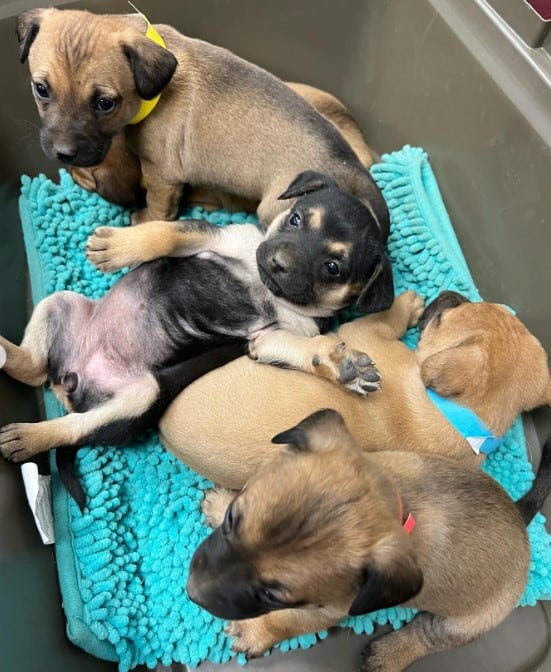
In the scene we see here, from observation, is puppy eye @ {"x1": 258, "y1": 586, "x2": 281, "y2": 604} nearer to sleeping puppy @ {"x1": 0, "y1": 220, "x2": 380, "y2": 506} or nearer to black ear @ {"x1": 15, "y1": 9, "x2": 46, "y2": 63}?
sleeping puppy @ {"x1": 0, "y1": 220, "x2": 380, "y2": 506}

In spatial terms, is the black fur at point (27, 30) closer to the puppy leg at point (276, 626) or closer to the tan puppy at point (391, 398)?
the tan puppy at point (391, 398)

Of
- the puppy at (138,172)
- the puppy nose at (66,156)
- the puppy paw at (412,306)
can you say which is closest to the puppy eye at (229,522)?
the puppy nose at (66,156)

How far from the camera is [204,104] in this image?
117 inches

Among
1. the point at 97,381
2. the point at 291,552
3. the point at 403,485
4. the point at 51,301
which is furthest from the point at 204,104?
the point at 291,552

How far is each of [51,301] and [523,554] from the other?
2.32 meters

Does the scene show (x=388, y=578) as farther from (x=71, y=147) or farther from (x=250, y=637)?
(x=71, y=147)

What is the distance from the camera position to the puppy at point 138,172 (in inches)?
131

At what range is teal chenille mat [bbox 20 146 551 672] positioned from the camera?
102 inches

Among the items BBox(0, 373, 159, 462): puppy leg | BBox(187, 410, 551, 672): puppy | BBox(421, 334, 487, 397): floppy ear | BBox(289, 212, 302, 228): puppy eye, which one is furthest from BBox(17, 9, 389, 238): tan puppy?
BBox(187, 410, 551, 672): puppy

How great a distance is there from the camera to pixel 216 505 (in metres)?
2.88

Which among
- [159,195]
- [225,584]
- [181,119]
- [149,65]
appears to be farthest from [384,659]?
[149,65]

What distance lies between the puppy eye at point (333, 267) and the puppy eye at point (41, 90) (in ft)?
4.50

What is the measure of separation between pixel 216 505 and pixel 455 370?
4.15 feet

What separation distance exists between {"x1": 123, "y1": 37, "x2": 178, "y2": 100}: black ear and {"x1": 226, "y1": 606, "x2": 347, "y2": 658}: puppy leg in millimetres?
2210
